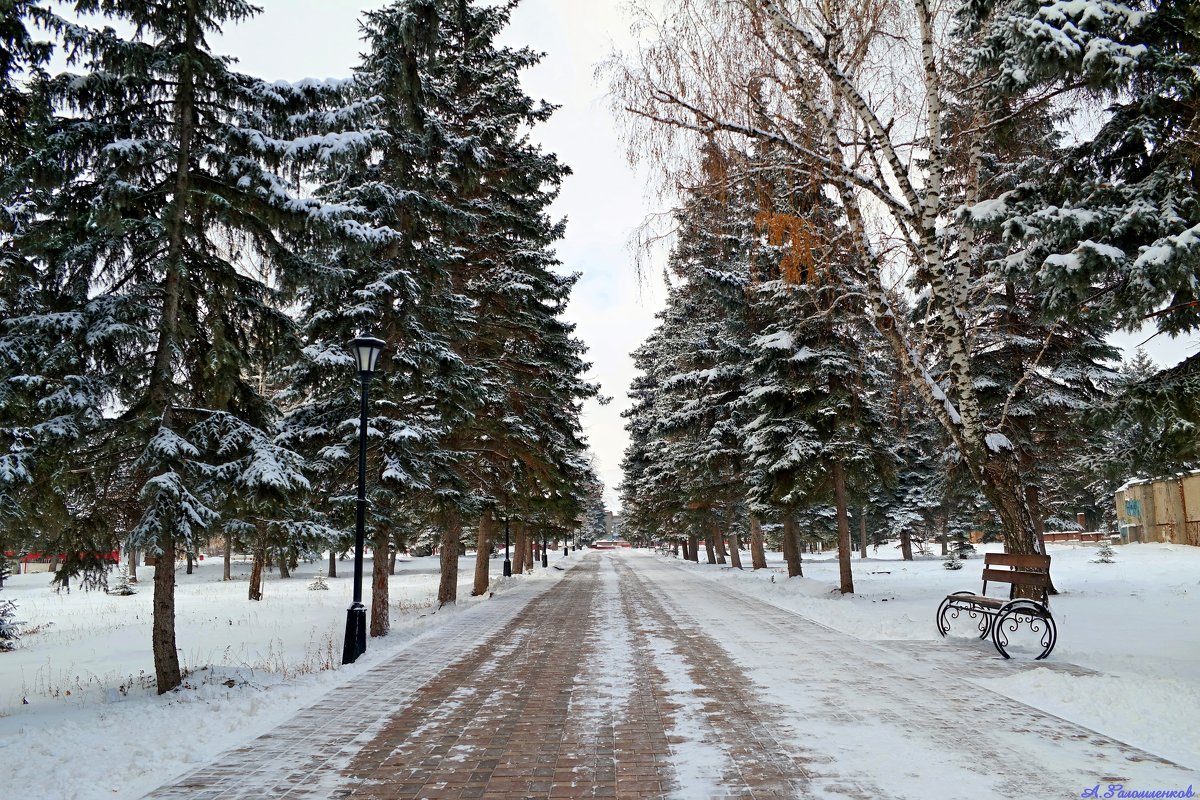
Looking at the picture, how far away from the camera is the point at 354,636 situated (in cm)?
998

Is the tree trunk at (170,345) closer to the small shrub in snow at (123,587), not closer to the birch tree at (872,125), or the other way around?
the birch tree at (872,125)

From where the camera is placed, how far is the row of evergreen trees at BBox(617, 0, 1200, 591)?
7906mm

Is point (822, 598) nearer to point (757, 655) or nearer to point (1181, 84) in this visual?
point (757, 655)

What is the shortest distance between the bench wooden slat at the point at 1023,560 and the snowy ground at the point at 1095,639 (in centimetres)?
115

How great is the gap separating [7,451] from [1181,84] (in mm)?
13747

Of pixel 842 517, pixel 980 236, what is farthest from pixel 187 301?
pixel 842 517

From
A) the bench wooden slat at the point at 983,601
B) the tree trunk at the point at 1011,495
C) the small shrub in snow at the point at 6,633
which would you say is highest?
the tree trunk at the point at 1011,495

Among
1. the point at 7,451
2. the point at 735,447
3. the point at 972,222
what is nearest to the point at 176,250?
the point at 7,451

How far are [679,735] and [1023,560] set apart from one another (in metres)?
6.75

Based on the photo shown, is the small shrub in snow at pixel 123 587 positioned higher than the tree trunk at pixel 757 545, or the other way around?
the tree trunk at pixel 757 545

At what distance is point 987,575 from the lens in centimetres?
1052

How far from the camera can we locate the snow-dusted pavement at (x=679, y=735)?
4750mm

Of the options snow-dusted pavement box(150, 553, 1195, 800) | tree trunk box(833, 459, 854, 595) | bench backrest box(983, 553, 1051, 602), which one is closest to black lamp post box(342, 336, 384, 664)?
snow-dusted pavement box(150, 553, 1195, 800)

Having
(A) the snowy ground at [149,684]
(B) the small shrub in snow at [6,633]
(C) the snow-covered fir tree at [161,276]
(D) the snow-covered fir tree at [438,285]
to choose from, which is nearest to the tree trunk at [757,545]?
(A) the snowy ground at [149,684]
